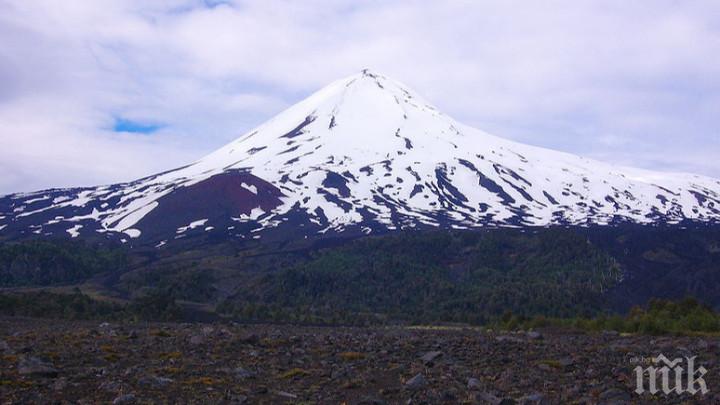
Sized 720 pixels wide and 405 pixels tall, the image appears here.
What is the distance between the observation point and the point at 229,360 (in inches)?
632

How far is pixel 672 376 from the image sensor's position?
1559 centimetres

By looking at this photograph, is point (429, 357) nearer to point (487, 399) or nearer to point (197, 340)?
point (487, 399)

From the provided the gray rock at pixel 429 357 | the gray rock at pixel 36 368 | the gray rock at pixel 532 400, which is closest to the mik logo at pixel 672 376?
the gray rock at pixel 532 400

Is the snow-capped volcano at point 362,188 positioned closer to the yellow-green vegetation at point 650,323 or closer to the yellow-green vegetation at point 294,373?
the yellow-green vegetation at point 650,323

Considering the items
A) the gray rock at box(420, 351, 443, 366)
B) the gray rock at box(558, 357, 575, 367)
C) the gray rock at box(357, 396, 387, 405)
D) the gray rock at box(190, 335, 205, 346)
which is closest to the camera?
the gray rock at box(357, 396, 387, 405)

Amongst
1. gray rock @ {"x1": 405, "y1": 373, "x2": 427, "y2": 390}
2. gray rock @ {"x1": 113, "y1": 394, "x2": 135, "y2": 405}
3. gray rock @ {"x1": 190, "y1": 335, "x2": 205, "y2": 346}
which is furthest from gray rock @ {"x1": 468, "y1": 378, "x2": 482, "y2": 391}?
gray rock @ {"x1": 190, "y1": 335, "x2": 205, "y2": 346}

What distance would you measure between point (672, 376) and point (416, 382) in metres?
5.78

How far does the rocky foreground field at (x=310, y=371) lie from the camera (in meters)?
12.5

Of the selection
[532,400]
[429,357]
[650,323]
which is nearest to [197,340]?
[429,357]

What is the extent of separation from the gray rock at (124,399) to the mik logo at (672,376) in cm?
882

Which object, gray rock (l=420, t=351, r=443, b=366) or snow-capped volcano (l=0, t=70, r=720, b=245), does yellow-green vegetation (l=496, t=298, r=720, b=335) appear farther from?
snow-capped volcano (l=0, t=70, r=720, b=245)

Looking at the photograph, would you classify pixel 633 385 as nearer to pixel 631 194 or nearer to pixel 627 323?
pixel 627 323

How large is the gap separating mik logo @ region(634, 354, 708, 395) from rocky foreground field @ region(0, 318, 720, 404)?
22 centimetres

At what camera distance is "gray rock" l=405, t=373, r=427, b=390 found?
13539mm
